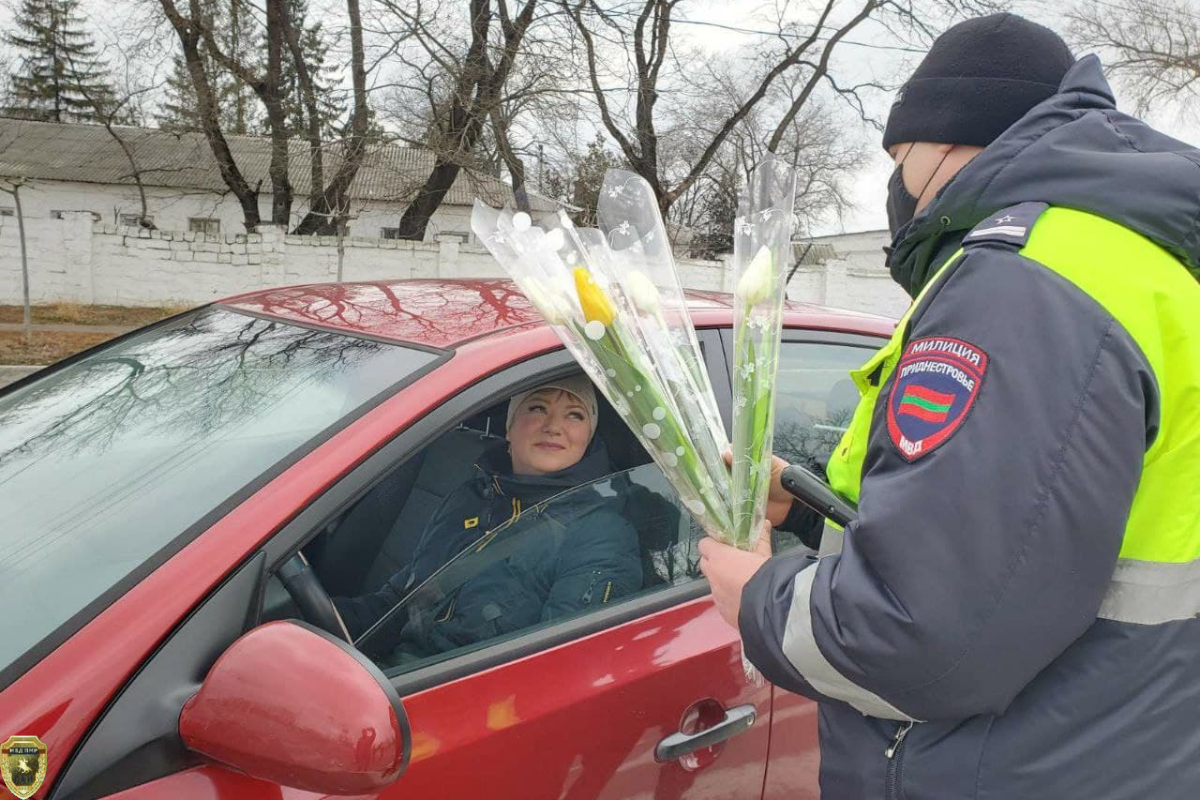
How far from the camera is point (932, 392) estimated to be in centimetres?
96

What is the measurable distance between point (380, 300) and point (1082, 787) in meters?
1.63

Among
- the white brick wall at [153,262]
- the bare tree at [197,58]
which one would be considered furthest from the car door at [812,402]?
the bare tree at [197,58]

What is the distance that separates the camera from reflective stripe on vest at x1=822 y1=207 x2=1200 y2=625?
94cm

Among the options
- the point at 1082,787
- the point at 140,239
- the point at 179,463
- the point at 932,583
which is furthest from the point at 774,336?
the point at 140,239

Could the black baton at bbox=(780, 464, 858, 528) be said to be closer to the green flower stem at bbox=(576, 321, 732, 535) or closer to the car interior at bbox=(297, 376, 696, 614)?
the green flower stem at bbox=(576, 321, 732, 535)

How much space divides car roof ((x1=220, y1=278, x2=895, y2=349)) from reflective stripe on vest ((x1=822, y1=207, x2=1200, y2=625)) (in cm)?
101

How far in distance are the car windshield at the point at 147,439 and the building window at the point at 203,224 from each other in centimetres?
3153

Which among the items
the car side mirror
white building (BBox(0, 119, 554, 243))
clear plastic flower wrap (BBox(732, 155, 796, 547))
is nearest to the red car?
the car side mirror

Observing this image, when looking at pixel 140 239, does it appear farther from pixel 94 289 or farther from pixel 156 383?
pixel 156 383

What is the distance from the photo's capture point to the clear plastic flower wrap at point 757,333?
1364mm

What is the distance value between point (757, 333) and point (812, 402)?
3.04ft

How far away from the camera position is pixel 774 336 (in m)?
1.41

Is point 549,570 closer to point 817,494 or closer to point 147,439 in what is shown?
point 817,494

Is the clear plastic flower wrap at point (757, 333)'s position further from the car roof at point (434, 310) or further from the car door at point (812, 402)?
the car door at point (812, 402)
